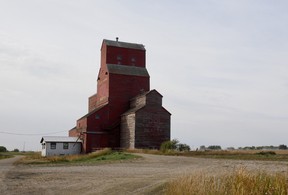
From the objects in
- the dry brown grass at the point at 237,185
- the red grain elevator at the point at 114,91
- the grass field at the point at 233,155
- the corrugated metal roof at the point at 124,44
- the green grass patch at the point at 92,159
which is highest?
the corrugated metal roof at the point at 124,44

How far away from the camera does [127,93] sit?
62.8m

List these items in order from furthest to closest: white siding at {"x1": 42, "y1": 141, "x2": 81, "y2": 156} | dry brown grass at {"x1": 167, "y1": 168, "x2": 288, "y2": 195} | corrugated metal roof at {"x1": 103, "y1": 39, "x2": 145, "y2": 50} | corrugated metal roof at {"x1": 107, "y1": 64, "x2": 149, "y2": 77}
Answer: corrugated metal roof at {"x1": 103, "y1": 39, "x2": 145, "y2": 50} < corrugated metal roof at {"x1": 107, "y1": 64, "x2": 149, "y2": 77} < white siding at {"x1": 42, "y1": 141, "x2": 81, "y2": 156} < dry brown grass at {"x1": 167, "y1": 168, "x2": 288, "y2": 195}

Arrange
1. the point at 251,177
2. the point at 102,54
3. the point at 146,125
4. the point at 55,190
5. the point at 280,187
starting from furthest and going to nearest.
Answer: the point at 102,54
the point at 146,125
the point at 55,190
the point at 251,177
the point at 280,187

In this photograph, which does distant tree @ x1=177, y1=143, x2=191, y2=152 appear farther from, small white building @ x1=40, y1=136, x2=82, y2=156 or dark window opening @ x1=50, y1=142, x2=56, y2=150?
dark window opening @ x1=50, y1=142, x2=56, y2=150

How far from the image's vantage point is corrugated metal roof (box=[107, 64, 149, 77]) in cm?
6281

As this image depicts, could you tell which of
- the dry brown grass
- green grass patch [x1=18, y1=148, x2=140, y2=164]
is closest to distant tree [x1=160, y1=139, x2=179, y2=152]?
green grass patch [x1=18, y1=148, x2=140, y2=164]

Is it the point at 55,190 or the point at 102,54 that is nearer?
the point at 55,190

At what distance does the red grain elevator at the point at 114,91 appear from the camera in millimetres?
60500

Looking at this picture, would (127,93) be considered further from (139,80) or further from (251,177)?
(251,177)

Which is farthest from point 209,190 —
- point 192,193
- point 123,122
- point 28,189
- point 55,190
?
point 123,122

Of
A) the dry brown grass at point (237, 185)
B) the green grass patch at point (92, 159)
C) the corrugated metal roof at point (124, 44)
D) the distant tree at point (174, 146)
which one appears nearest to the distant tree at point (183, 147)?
the distant tree at point (174, 146)

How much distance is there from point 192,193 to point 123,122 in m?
49.6

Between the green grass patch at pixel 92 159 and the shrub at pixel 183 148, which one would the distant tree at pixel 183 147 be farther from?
the green grass patch at pixel 92 159

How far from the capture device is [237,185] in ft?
34.7
